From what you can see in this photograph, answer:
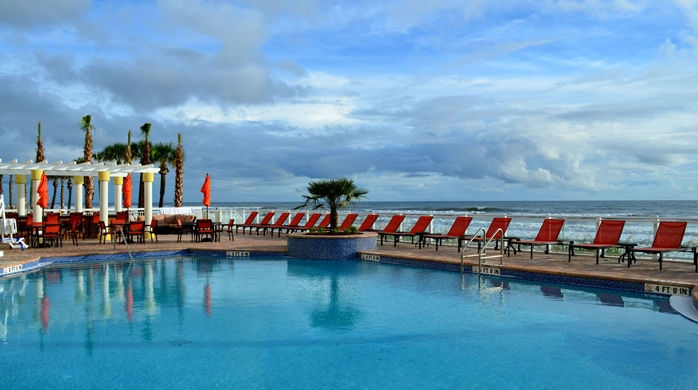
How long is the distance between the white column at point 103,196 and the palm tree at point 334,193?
630 centimetres

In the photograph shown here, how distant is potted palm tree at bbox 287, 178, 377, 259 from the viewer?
12.5 metres

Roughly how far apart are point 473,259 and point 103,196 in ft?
36.1

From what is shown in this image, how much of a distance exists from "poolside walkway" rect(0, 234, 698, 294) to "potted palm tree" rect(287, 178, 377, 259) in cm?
44

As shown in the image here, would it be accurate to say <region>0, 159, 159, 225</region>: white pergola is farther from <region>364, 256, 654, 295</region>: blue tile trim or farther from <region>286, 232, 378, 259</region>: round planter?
<region>364, 256, 654, 295</region>: blue tile trim

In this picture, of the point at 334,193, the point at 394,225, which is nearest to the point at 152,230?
the point at 334,193

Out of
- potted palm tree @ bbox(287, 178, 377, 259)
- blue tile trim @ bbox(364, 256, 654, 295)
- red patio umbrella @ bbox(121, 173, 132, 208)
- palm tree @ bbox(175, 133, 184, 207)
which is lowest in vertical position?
blue tile trim @ bbox(364, 256, 654, 295)

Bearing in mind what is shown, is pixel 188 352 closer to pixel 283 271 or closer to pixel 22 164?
pixel 283 271

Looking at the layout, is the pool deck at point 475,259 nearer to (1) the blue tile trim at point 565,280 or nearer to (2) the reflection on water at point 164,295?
(1) the blue tile trim at point 565,280

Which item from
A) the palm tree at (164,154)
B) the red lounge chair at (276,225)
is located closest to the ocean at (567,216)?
the red lounge chair at (276,225)

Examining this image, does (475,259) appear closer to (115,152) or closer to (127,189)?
(127,189)

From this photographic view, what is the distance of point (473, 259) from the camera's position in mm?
10852

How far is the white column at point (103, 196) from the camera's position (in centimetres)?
1579

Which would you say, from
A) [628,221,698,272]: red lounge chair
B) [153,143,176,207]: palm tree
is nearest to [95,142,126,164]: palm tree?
[153,143,176,207]: palm tree

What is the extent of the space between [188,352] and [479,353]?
283 cm
